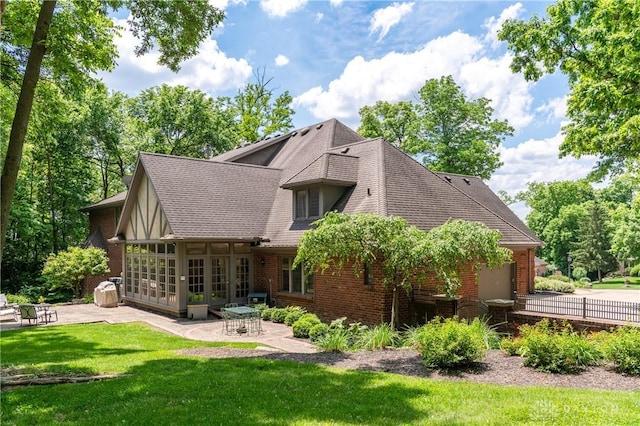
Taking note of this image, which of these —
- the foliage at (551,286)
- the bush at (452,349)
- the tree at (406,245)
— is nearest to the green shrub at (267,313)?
the tree at (406,245)

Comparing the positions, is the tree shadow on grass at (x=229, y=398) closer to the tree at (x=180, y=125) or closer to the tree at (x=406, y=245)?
the tree at (x=406, y=245)

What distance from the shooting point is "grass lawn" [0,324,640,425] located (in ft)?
19.1

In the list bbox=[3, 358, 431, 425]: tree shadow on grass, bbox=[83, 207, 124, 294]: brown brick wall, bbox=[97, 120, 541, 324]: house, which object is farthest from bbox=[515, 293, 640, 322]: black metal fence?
bbox=[83, 207, 124, 294]: brown brick wall

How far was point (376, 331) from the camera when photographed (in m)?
11.6

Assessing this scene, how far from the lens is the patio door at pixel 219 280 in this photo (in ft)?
61.6

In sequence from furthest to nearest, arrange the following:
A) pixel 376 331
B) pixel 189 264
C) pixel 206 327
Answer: pixel 189 264 → pixel 206 327 → pixel 376 331

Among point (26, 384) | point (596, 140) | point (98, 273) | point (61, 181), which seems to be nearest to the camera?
point (26, 384)

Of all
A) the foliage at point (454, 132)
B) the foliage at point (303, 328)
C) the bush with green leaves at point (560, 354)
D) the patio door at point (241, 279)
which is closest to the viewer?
the bush with green leaves at point (560, 354)

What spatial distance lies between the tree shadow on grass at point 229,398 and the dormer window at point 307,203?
30.9 feet

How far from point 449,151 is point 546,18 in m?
20.0

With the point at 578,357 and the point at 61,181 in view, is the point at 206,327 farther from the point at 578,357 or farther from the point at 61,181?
the point at 61,181

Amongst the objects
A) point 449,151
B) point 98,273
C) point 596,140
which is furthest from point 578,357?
point 449,151

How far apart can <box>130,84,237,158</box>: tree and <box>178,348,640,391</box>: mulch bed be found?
28965 mm

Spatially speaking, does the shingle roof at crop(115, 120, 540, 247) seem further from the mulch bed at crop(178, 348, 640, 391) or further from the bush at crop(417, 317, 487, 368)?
the bush at crop(417, 317, 487, 368)
